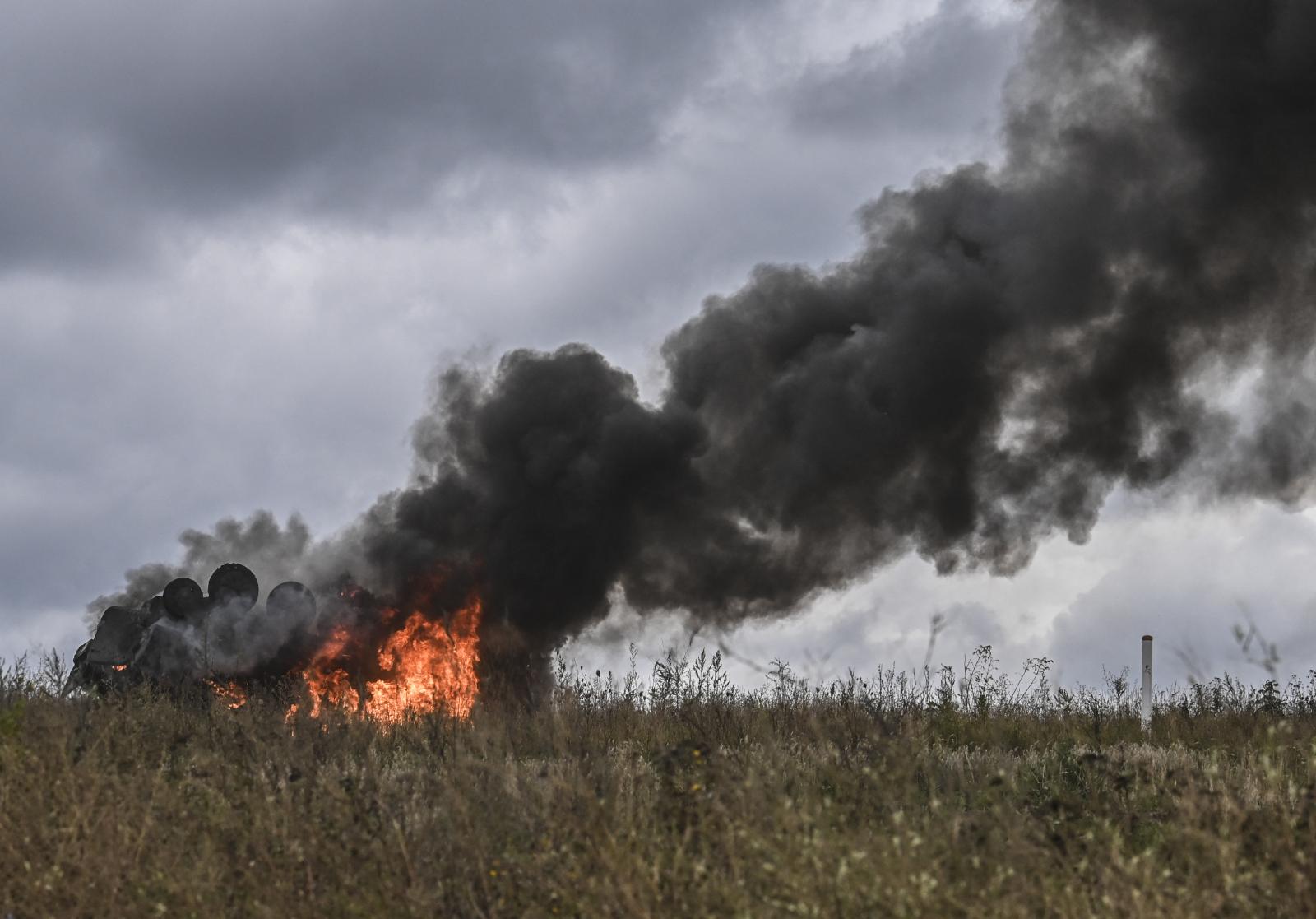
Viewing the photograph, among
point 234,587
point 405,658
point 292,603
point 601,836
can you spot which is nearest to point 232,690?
point 292,603

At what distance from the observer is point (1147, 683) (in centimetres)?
1556

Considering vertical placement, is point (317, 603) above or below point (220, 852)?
above

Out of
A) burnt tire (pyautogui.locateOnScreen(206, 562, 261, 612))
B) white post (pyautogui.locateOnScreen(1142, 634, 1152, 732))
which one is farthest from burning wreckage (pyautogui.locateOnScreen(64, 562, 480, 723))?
white post (pyautogui.locateOnScreen(1142, 634, 1152, 732))

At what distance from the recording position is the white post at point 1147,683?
15378mm

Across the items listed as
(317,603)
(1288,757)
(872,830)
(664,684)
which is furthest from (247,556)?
(872,830)

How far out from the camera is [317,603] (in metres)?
21.4

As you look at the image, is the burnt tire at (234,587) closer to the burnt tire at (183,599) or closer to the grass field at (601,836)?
the burnt tire at (183,599)

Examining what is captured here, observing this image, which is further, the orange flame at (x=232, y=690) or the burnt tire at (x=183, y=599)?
the burnt tire at (x=183, y=599)

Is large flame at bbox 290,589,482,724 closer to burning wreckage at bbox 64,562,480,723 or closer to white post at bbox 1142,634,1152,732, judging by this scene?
burning wreckage at bbox 64,562,480,723

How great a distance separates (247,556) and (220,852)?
22.6 metres

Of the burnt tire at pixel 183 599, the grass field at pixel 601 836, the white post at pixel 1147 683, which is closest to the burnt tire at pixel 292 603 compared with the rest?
the burnt tire at pixel 183 599

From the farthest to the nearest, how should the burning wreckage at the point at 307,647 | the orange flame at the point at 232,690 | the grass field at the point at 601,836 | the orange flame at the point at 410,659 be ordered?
the burning wreckage at the point at 307,647 < the orange flame at the point at 410,659 < the orange flame at the point at 232,690 < the grass field at the point at 601,836

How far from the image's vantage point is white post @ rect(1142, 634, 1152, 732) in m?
15.4

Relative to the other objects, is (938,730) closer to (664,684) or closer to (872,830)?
(664,684)
